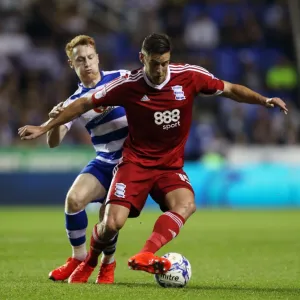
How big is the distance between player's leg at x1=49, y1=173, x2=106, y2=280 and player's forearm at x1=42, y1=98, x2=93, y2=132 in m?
0.77

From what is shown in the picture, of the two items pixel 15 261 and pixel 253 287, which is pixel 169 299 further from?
pixel 15 261

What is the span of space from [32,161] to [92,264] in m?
12.0

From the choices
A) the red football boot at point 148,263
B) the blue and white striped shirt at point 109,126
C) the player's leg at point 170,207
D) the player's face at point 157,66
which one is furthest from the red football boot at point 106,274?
the player's face at point 157,66

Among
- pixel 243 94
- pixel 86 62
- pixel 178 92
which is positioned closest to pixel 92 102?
pixel 178 92

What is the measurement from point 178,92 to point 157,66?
35 cm

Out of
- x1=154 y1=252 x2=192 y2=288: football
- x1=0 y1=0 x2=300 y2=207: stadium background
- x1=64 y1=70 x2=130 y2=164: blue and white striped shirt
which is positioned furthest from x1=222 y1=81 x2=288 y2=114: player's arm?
x1=0 y1=0 x2=300 y2=207: stadium background

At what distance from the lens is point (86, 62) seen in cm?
873

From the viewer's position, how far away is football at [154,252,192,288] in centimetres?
751

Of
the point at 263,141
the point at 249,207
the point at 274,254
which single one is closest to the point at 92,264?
the point at 274,254

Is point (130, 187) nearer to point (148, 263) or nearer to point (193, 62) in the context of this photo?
point (148, 263)

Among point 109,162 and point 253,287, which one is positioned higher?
point 109,162

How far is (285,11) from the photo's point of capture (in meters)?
23.9

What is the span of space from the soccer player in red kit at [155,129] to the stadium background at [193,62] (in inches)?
475

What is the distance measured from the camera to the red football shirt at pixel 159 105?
25.8ft
